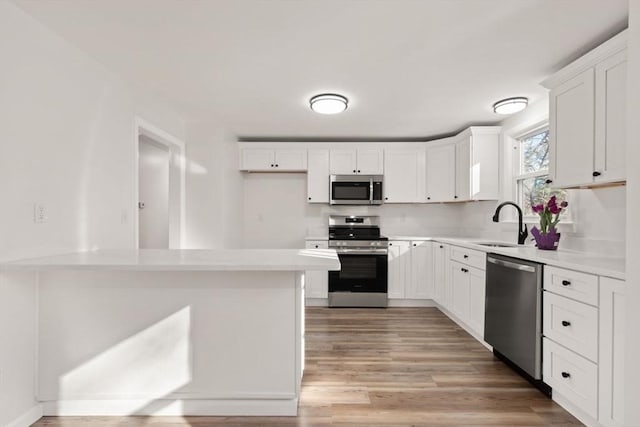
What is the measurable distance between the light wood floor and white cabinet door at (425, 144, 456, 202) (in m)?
1.81

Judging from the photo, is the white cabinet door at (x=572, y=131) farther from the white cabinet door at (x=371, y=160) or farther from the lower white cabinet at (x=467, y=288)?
the white cabinet door at (x=371, y=160)

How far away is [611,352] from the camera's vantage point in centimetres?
171

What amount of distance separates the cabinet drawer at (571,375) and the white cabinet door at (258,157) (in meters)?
3.69

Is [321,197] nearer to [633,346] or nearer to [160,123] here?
[160,123]

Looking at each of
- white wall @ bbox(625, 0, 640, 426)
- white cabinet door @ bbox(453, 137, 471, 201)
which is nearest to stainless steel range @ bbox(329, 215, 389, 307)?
white cabinet door @ bbox(453, 137, 471, 201)

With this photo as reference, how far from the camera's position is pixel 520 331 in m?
2.40

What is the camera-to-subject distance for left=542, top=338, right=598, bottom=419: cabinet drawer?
71.4 inches

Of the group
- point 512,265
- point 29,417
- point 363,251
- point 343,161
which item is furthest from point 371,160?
point 29,417

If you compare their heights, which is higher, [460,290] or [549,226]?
[549,226]

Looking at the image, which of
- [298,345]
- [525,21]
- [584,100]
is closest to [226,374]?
[298,345]

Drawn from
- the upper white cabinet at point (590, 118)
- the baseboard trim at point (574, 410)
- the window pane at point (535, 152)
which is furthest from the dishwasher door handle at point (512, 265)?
the window pane at point (535, 152)

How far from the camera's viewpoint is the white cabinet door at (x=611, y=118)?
198 centimetres

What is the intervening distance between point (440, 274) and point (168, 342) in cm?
320

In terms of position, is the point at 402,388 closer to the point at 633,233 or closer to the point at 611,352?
the point at 611,352
